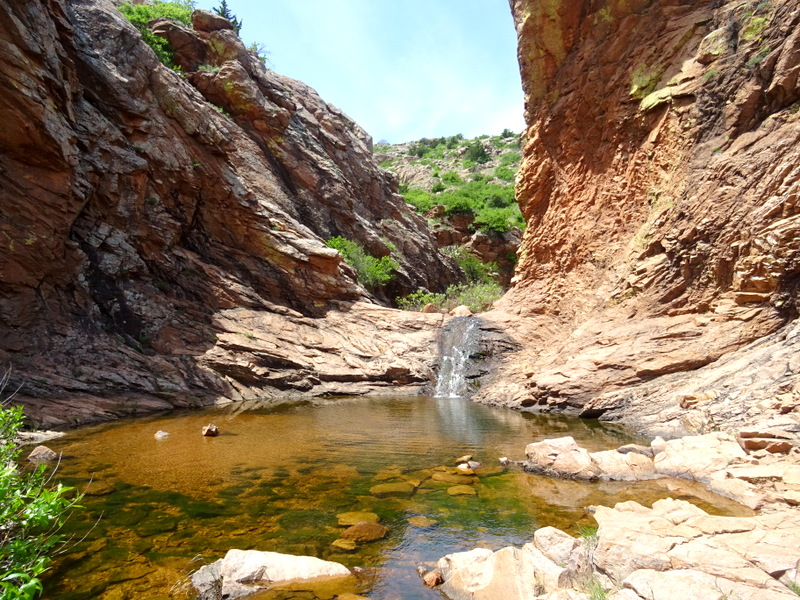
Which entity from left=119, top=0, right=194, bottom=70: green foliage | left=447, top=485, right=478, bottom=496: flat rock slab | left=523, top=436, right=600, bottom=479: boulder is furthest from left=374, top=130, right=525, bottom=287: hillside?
left=447, top=485, right=478, bottom=496: flat rock slab

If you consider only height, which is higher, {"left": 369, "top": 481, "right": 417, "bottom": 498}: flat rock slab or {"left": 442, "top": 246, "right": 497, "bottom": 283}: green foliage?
{"left": 442, "top": 246, "right": 497, "bottom": 283}: green foliage

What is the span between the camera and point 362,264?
2992 centimetres

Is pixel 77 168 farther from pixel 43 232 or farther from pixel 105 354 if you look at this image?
pixel 105 354

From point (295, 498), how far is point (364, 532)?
1605 millimetres

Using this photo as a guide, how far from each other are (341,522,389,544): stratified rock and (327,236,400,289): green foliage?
23.9 metres

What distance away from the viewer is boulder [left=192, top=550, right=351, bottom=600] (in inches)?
157

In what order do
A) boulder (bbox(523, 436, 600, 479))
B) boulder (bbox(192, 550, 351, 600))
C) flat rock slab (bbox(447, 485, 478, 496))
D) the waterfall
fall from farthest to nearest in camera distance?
the waterfall < boulder (bbox(523, 436, 600, 479)) < flat rock slab (bbox(447, 485, 478, 496)) < boulder (bbox(192, 550, 351, 600))

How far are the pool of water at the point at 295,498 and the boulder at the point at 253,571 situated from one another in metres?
0.18

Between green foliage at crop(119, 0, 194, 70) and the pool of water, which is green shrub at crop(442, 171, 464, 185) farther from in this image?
the pool of water

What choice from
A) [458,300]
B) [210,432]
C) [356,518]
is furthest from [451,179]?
[356,518]

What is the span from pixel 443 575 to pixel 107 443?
851cm

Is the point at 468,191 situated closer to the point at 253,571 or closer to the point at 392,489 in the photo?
the point at 392,489

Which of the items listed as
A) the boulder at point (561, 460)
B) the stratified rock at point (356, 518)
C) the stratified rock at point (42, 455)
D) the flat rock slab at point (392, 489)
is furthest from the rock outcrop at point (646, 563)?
the stratified rock at point (42, 455)

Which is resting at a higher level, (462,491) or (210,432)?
(462,491)
